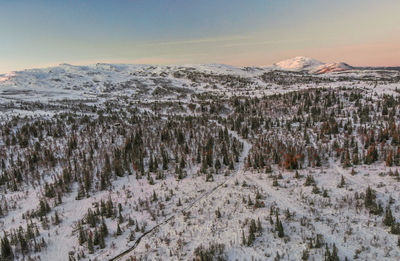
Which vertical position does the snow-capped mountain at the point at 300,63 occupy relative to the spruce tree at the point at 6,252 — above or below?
above

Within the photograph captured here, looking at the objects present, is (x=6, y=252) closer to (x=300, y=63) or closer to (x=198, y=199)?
(x=198, y=199)

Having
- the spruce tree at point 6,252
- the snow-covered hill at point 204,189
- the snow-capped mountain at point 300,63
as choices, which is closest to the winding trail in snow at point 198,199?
the snow-covered hill at point 204,189

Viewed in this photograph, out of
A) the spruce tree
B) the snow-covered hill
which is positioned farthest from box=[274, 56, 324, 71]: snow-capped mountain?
the spruce tree

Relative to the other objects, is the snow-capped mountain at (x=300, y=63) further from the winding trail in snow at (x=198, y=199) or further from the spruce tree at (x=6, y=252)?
the spruce tree at (x=6, y=252)

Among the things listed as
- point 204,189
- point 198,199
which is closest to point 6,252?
point 198,199

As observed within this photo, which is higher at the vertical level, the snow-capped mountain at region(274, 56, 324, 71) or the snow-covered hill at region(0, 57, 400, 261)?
the snow-capped mountain at region(274, 56, 324, 71)

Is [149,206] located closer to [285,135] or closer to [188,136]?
[188,136]

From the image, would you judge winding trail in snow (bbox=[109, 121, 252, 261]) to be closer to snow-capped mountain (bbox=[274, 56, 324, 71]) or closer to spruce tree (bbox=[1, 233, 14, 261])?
spruce tree (bbox=[1, 233, 14, 261])

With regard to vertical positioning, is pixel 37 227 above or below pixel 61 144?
below

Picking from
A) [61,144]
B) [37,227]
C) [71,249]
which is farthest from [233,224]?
[61,144]

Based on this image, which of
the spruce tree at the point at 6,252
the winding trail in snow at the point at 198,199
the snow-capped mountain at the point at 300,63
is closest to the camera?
the spruce tree at the point at 6,252

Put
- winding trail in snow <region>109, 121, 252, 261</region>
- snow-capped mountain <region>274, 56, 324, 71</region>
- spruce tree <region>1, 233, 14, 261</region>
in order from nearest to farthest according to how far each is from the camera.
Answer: spruce tree <region>1, 233, 14, 261</region>
winding trail in snow <region>109, 121, 252, 261</region>
snow-capped mountain <region>274, 56, 324, 71</region>
